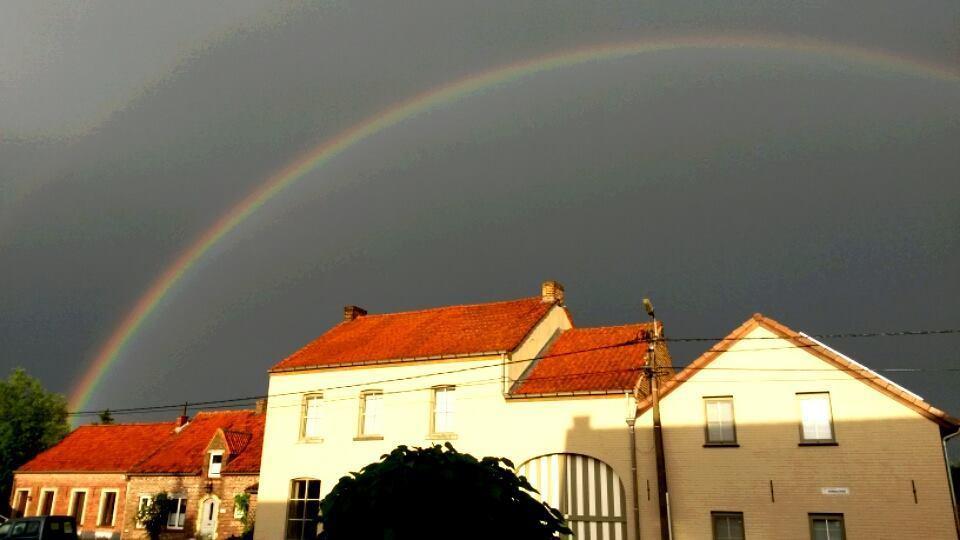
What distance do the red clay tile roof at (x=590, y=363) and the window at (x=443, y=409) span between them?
9.52 feet

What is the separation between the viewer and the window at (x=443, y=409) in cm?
2816

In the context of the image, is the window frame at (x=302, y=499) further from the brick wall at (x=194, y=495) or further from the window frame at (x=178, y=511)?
the window frame at (x=178, y=511)

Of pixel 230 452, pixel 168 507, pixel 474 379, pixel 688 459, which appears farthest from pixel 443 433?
pixel 168 507

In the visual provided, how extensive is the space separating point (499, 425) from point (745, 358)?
933cm

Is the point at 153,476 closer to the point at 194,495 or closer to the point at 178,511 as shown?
the point at 178,511

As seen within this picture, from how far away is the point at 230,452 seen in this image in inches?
1470

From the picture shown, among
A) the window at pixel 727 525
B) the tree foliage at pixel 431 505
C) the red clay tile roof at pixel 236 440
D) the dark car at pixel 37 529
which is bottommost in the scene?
the dark car at pixel 37 529

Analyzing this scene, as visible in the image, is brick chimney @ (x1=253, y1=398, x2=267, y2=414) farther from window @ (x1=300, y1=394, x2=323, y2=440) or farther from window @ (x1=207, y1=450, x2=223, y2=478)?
window @ (x1=300, y1=394, x2=323, y2=440)

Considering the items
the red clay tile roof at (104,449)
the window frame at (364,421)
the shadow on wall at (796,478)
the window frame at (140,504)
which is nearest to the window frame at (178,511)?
the window frame at (140,504)

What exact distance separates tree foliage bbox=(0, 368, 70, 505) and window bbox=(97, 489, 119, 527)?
49.7 feet

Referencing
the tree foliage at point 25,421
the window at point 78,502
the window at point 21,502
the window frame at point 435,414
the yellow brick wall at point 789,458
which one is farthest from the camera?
the tree foliage at point 25,421

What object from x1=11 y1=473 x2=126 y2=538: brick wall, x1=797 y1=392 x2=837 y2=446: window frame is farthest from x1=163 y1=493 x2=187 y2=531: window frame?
x1=797 y1=392 x2=837 y2=446: window frame

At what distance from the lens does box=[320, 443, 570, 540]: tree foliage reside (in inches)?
338

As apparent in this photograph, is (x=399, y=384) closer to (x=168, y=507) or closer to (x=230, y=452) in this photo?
(x=230, y=452)
